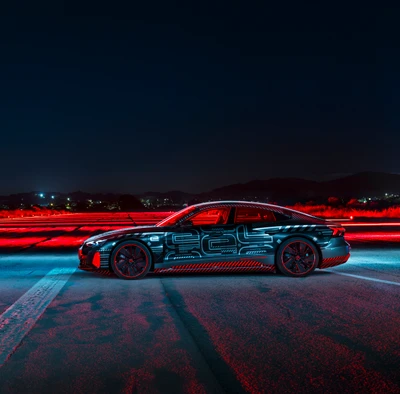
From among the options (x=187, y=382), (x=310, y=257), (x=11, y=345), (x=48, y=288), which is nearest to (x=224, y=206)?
(x=310, y=257)

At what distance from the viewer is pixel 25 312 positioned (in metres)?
7.59

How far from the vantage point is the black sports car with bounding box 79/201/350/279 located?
10.7 metres

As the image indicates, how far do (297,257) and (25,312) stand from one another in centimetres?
532

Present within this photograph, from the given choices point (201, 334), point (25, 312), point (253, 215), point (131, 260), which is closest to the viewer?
point (201, 334)

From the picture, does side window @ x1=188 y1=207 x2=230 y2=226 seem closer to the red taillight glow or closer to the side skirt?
the side skirt

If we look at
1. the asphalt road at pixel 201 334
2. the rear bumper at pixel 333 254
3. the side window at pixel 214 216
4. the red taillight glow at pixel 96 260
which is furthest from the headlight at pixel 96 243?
the rear bumper at pixel 333 254

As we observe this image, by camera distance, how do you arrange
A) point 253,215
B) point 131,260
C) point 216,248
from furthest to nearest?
point 253,215
point 216,248
point 131,260

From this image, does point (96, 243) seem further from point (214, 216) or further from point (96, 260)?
point (214, 216)

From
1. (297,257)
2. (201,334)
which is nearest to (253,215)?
(297,257)

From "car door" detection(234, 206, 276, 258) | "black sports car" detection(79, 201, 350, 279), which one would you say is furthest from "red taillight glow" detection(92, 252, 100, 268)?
"car door" detection(234, 206, 276, 258)

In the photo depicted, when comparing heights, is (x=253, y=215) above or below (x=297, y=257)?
above

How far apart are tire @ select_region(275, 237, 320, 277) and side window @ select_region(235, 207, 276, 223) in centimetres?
63

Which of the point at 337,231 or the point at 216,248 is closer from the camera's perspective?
the point at 216,248

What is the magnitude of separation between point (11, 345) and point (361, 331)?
3.88m
